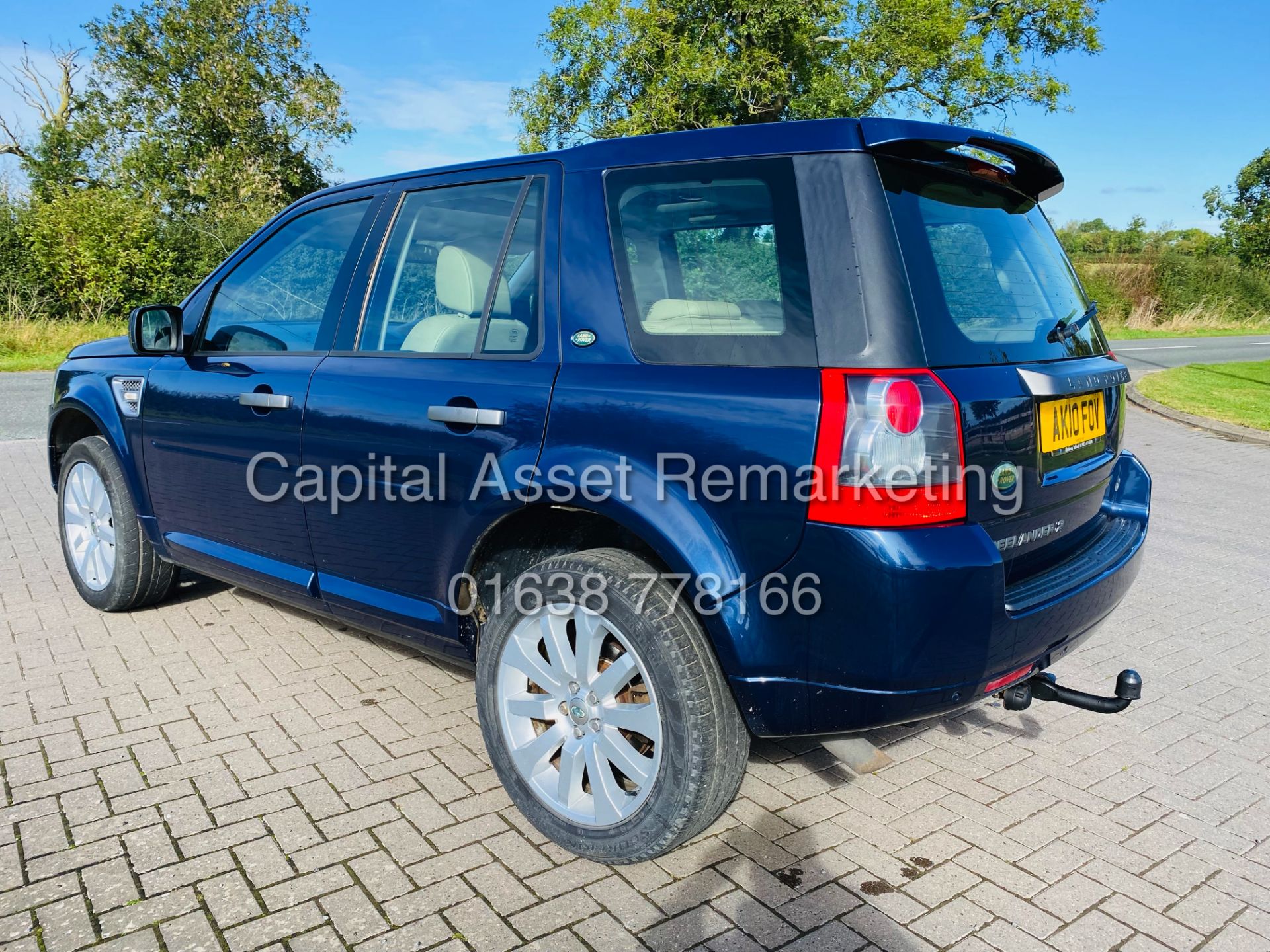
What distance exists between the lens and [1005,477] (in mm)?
2250

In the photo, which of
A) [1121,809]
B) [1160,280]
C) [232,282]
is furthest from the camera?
[1160,280]

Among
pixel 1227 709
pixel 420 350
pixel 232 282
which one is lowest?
pixel 1227 709

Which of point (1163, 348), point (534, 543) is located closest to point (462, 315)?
point (534, 543)

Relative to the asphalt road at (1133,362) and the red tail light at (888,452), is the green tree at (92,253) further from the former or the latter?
the red tail light at (888,452)

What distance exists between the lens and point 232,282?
3.94m

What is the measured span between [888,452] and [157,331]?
10.8 ft

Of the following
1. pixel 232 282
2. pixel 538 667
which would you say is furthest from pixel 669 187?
pixel 232 282

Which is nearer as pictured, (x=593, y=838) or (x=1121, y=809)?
(x=593, y=838)

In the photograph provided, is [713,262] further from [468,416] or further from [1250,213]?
[1250,213]

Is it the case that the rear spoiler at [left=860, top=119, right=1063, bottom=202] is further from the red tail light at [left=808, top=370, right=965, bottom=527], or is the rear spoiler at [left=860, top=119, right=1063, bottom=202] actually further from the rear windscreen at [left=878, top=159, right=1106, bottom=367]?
the red tail light at [left=808, top=370, right=965, bottom=527]

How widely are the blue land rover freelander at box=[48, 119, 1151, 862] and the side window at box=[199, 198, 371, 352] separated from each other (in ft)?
0.27

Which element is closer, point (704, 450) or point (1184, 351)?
point (704, 450)

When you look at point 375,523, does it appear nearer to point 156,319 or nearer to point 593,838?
point 593,838

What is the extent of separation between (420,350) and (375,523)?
1.92 feet
